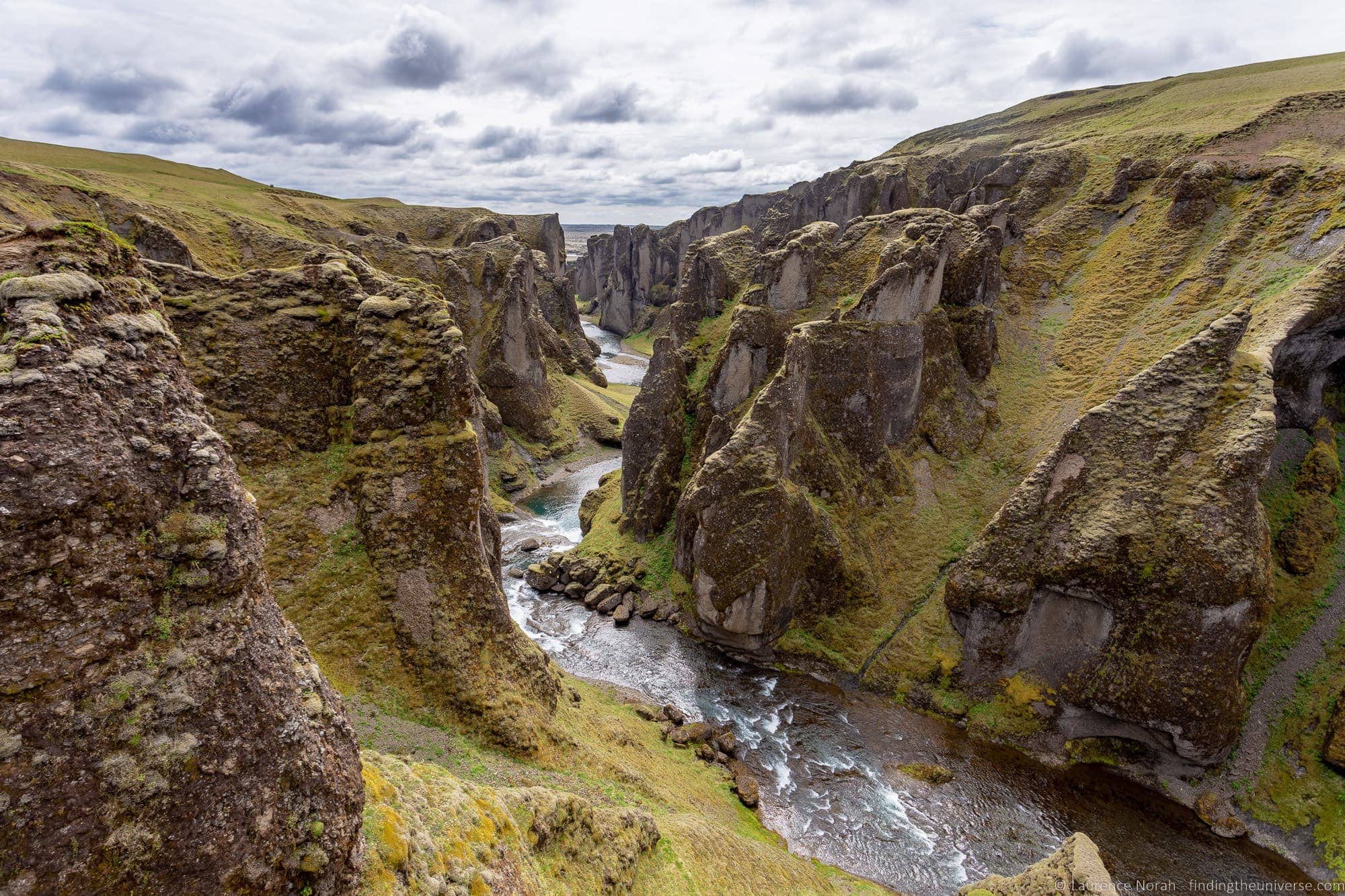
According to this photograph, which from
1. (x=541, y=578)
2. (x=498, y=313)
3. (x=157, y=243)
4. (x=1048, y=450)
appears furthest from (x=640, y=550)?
(x=157, y=243)

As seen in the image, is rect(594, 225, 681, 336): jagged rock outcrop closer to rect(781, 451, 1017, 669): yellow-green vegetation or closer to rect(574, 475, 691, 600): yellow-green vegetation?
rect(574, 475, 691, 600): yellow-green vegetation

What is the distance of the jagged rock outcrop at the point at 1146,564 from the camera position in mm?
25156

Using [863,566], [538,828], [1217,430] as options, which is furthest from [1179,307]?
[538,828]

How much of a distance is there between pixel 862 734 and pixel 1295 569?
21335 mm

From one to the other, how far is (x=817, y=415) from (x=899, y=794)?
2054 centimetres

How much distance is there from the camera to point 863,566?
35250 millimetres

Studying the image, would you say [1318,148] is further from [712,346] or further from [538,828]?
[538,828]

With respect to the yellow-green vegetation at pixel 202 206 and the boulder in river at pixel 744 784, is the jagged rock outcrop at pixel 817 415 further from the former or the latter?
the yellow-green vegetation at pixel 202 206

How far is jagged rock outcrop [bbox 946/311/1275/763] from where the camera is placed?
2516 cm

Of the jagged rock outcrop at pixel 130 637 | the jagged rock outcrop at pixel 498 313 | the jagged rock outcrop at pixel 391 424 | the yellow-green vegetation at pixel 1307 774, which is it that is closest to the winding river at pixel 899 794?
the yellow-green vegetation at pixel 1307 774

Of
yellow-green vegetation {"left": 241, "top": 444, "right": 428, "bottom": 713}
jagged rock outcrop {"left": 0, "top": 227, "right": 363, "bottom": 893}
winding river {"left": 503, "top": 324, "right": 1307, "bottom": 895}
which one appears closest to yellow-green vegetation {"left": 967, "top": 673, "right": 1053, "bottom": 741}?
winding river {"left": 503, "top": 324, "right": 1307, "bottom": 895}

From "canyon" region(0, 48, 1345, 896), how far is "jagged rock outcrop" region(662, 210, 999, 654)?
262 mm

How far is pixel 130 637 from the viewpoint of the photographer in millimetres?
7020

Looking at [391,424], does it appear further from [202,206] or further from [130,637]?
[202,206]
